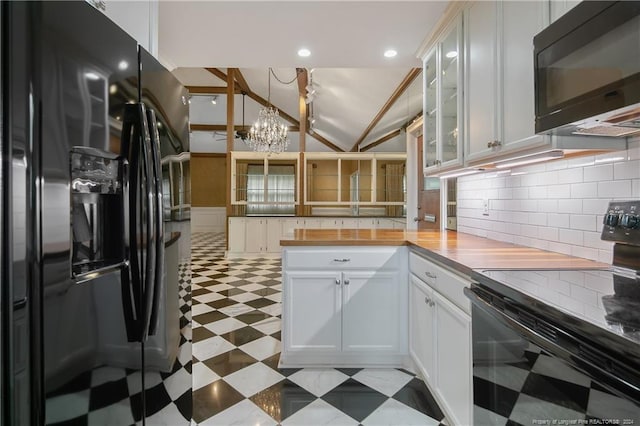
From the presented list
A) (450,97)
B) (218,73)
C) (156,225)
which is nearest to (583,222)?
(450,97)

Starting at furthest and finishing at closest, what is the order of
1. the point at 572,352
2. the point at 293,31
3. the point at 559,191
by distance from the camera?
the point at 293,31, the point at 559,191, the point at 572,352

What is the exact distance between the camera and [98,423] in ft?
2.73

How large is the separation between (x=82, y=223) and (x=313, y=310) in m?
1.60

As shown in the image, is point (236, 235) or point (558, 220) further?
point (236, 235)

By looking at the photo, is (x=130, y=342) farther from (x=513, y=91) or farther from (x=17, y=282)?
(x=513, y=91)

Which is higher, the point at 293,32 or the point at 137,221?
the point at 293,32

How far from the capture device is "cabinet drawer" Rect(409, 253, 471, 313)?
56.3 inches

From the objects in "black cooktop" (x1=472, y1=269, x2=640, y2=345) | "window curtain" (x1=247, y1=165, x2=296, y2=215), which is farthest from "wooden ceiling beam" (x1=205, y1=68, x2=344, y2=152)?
"black cooktop" (x1=472, y1=269, x2=640, y2=345)

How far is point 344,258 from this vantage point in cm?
218

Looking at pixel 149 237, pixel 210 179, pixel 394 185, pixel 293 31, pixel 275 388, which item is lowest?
pixel 275 388

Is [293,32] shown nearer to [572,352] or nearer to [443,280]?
[443,280]

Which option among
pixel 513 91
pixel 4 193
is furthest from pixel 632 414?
pixel 513 91

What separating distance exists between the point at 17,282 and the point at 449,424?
5.72 ft

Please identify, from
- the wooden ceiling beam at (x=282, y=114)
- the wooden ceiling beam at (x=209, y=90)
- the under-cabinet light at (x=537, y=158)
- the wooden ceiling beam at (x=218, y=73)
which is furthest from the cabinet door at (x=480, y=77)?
the wooden ceiling beam at (x=209, y=90)
